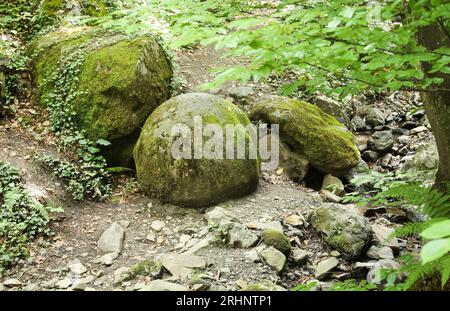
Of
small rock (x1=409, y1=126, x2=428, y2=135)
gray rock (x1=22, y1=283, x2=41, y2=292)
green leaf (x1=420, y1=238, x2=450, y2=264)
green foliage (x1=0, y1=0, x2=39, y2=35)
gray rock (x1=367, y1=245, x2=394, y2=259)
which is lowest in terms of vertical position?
small rock (x1=409, y1=126, x2=428, y2=135)

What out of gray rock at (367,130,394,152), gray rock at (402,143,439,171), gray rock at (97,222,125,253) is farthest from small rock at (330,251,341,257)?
gray rock at (367,130,394,152)

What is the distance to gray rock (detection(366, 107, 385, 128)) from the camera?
971cm

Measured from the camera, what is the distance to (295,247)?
16.3ft

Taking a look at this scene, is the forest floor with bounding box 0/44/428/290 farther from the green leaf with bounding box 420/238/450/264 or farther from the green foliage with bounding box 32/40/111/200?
the green leaf with bounding box 420/238/450/264

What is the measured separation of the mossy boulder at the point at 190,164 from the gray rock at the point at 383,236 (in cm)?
195

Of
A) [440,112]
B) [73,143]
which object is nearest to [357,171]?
[440,112]

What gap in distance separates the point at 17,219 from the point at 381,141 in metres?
7.53

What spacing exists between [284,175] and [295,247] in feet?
7.23

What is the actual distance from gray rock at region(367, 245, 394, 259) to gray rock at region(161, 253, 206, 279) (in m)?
2.27

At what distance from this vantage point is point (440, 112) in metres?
3.40

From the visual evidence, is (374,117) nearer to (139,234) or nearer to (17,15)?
(139,234)

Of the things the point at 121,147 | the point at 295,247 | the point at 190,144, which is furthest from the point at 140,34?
the point at 295,247

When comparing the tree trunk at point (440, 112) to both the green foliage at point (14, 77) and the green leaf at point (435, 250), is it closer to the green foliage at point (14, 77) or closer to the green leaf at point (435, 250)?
the green leaf at point (435, 250)

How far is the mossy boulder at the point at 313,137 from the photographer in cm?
702
